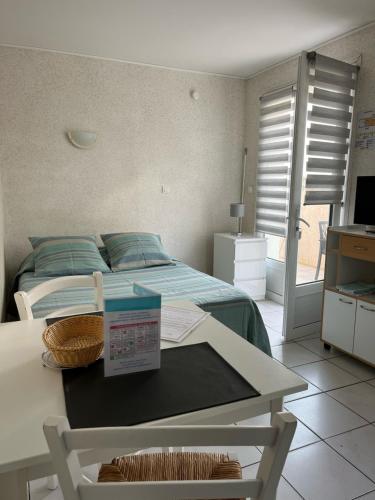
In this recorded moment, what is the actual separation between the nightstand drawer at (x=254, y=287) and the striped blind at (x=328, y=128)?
1282 millimetres

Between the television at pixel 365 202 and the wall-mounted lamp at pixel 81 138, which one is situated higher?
the wall-mounted lamp at pixel 81 138

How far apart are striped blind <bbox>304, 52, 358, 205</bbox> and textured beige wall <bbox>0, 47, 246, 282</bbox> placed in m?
1.54

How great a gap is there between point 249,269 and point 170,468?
10.1 ft

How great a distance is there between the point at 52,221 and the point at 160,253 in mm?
1161

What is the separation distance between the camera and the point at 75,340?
1203 millimetres

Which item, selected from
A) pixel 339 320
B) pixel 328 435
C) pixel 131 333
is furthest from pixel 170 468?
pixel 339 320

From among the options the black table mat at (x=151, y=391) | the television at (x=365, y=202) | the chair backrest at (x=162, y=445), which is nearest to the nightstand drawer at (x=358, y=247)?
the television at (x=365, y=202)

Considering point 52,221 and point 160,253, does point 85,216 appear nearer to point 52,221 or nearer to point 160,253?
point 52,221

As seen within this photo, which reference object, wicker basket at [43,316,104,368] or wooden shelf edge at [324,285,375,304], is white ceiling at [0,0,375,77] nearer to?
wooden shelf edge at [324,285,375,304]

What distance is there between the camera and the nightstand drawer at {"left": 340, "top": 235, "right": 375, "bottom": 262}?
8.16 feet

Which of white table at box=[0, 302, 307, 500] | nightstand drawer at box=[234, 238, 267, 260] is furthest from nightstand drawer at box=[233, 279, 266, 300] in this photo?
white table at box=[0, 302, 307, 500]

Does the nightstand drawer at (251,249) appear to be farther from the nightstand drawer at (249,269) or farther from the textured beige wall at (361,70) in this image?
the textured beige wall at (361,70)

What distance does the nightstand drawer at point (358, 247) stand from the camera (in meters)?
2.49

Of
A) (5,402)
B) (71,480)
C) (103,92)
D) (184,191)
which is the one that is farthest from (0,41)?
(71,480)
